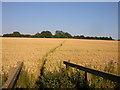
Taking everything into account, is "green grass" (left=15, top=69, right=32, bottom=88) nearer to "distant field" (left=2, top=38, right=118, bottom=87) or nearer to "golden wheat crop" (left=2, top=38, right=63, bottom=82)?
"distant field" (left=2, top=38, right=118, bottom=87)

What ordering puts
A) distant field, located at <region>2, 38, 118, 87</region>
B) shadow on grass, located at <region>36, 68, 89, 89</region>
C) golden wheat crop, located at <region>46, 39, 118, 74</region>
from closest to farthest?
1. shadow on grass, located at <region>36, 68, 89, 89</region>
2. distant field, located at <region>2, 38, 118, 87</region>
3. golden wheat crop, located at <region>46, 39, 118, 74</region>

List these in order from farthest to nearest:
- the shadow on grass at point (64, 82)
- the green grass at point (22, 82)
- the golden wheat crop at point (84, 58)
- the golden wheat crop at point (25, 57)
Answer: the golden wheat crop at point (84, 58), the golden wheat crop at point (25, 57), the green grass at point (22, 82), the shadow on grass at point (64, 82)

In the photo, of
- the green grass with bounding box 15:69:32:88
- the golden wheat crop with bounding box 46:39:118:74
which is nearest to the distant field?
the golden wheat crop with bounding box 46:39:118:74

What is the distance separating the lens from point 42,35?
400 feet

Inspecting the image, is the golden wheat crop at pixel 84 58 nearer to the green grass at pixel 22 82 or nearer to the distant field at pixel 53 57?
the distant field at pixel 53 57

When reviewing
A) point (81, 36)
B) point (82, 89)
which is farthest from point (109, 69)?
point (81, 36)

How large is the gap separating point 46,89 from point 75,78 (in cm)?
106

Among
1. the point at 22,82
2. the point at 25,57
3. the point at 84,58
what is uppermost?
the point at 22,82

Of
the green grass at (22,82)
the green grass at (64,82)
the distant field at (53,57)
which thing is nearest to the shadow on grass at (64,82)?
the green grass at (64,82)

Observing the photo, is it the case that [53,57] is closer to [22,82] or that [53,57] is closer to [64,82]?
[22,82]

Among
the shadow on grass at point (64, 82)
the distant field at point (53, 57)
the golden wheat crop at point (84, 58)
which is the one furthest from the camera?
the golden wheat crop at point (84, 58)

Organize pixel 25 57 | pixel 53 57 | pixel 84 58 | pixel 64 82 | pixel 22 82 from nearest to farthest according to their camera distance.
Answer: pixel 64 82, pixel 22 82, pixel 53 57, pixel 84 58, pixel 25 57

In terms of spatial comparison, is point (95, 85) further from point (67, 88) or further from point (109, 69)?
point (109, 69)

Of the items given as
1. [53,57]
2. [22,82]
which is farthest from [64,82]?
[53,57]
